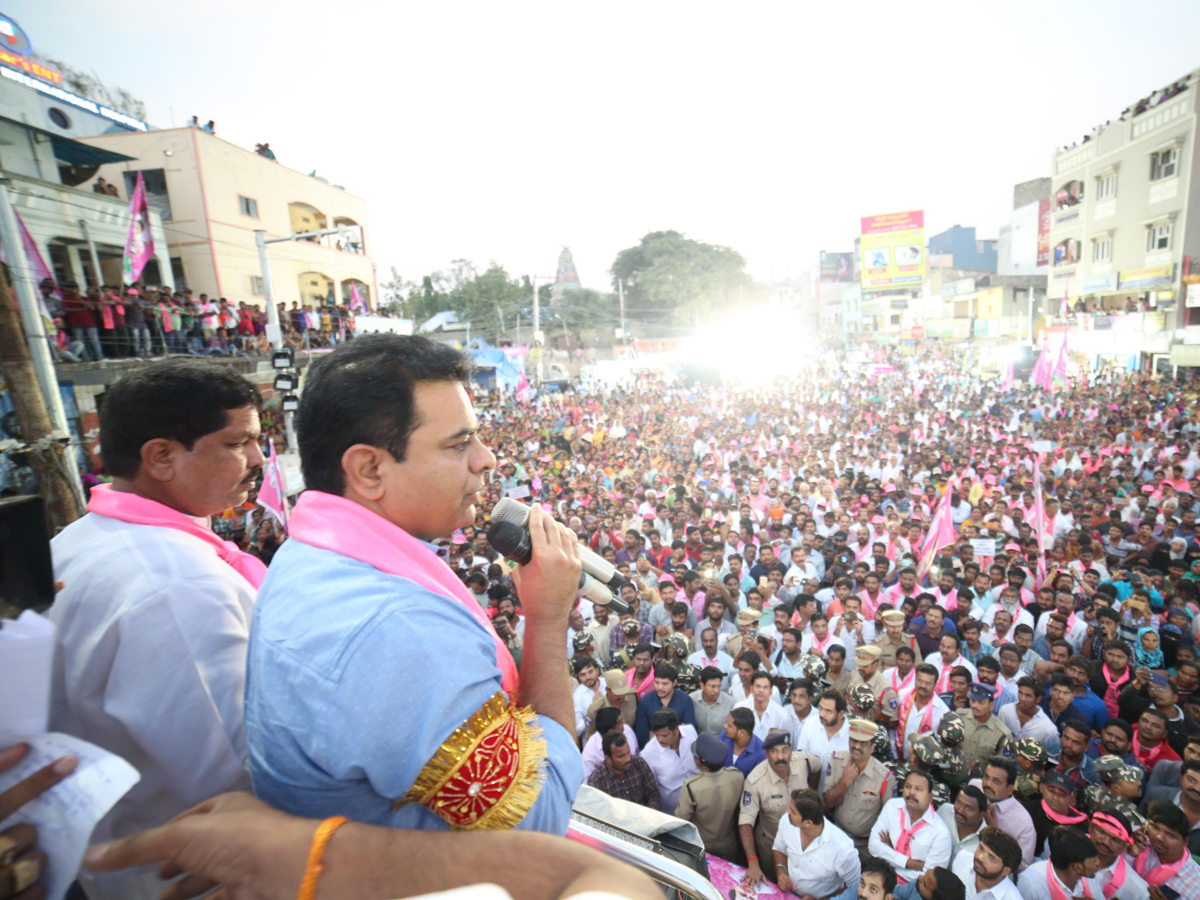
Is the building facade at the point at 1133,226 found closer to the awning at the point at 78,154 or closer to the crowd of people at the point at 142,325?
the crowd of people at the point at 142,325

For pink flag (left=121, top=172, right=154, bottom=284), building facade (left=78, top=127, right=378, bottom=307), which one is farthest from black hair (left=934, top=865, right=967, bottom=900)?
building facade (left=78, top=127, right=378, bottom=307)

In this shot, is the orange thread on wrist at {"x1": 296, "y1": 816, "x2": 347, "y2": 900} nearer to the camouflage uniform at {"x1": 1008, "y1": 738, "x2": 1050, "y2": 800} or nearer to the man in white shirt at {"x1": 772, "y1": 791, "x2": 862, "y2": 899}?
the man in white shirt at {"x1": 772, "y1": 791, "x2": 862, "y2": 899}

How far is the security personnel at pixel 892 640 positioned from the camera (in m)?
5.43

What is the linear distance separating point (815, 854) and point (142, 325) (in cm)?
1369

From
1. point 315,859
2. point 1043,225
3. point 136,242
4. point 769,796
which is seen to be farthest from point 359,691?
point 1043,225

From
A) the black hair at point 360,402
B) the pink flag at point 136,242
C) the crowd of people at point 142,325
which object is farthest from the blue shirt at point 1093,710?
the pink flag at point 136,242

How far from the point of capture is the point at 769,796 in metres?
3.91

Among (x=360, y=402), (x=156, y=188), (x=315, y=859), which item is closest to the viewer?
(x=315, y=859)

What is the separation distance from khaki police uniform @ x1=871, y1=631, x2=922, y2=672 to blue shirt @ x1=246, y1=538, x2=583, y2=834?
517cm

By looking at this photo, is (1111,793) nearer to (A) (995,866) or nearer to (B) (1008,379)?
(A) (995,866)

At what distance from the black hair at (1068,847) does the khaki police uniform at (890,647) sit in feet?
7.11

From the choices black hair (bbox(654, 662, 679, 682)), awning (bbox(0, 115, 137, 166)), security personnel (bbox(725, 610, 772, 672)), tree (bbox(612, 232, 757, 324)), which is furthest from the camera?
tree (bbox(612, 232, 757, 324))

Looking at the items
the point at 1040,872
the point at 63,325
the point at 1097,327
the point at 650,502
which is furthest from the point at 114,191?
the point at 1097,327

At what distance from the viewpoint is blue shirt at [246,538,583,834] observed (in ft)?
2.92
